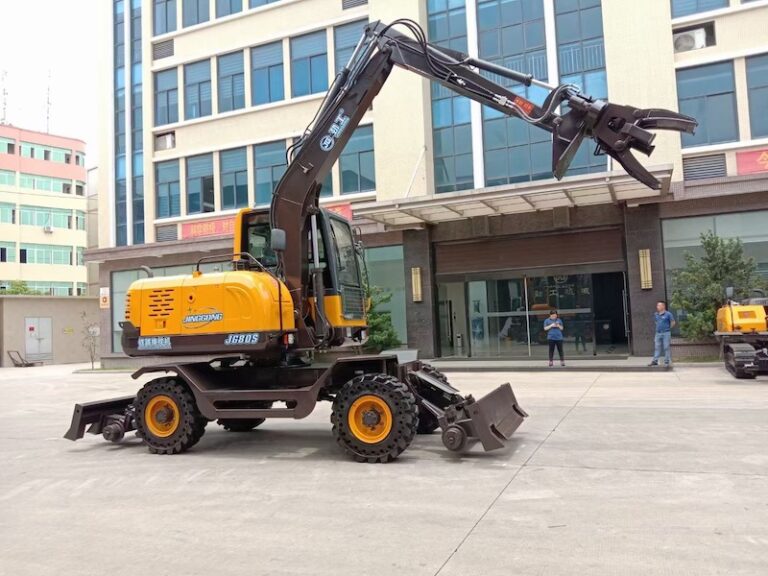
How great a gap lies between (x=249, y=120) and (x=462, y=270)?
1109cm

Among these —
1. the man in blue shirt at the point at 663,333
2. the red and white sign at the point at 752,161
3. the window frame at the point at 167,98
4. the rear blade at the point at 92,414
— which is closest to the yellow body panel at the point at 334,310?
the rear blade at the point at 92,414

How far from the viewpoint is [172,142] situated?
93.2ft

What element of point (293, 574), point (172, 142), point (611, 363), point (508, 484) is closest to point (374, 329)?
point (611, 363)

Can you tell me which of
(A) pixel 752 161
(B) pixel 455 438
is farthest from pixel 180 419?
(A) pixel 752 161

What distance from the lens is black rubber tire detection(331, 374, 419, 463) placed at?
6734mm

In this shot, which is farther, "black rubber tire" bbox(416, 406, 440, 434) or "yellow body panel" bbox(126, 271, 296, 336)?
"black rubber tire" bbox(416, 406, 440, 434)

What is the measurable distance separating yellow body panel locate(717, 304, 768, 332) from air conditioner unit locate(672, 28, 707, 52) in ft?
32.1

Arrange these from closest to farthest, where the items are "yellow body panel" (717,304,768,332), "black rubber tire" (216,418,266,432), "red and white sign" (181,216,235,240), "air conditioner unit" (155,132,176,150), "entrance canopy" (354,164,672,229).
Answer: "black rubber tire" (216,418,266,432), "yellow body panel" (717,304,768,332), "entrance canopy" (354,164,672,229), "red and white sign" (181,216,235,240), "air conditioner unit" (155,132,176,150)

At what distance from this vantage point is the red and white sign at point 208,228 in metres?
26.4

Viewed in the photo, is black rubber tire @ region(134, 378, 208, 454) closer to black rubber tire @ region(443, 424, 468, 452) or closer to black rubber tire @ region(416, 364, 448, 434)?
black rubber tire @ region(416, 364, 448, 434)

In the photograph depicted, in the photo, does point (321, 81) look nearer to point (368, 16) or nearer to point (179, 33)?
point (368, 16)

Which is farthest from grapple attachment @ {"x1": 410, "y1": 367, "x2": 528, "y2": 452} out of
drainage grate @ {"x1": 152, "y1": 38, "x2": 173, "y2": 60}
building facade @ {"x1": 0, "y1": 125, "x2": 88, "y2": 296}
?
building facade @ {"x1": 0, "y1": 125, "x2": 88, "y2": 296}

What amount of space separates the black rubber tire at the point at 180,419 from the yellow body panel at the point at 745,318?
1158 cm

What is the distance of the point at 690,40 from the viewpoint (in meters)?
19.8
